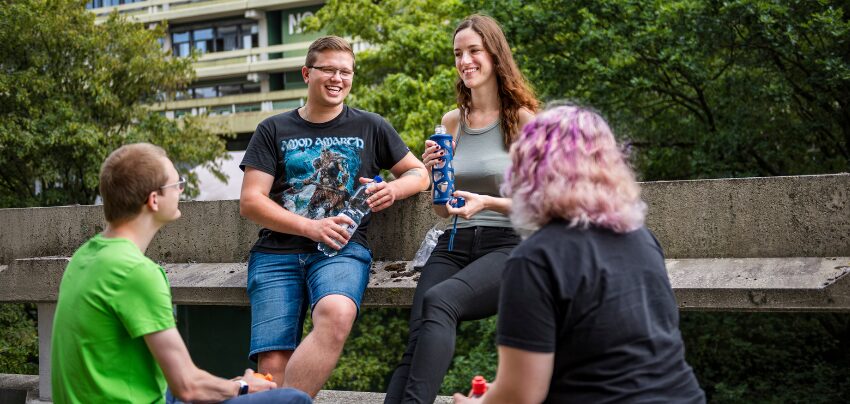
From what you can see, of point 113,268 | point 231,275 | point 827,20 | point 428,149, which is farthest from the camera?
point 827,20

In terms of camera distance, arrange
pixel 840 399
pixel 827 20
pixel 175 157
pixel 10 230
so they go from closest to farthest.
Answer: pixel 10 230, pixel 827 20, pixel 840 399, pixel 175 157

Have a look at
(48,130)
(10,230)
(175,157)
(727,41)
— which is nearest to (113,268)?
(10,230)

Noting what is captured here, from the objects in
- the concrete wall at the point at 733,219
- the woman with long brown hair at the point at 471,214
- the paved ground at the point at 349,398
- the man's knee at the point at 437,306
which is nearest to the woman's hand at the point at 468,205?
the woman with long brown hair at the point at 471,214

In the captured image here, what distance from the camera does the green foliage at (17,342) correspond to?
1362cm

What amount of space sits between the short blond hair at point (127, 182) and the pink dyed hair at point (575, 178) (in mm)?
1149

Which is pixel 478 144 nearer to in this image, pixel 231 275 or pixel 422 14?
pixel 231 275

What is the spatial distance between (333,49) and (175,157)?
→ 66.9 feet

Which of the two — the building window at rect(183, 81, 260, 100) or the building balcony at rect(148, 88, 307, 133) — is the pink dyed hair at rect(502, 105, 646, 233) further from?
the building window at rect(183, 81, 260, 100)

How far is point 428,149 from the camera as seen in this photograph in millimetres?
3846

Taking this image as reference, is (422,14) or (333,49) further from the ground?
(422,14)

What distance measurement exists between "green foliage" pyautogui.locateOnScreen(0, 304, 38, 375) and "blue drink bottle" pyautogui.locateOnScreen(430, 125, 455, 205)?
11.0m

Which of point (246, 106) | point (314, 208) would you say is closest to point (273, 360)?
point (314, 208)

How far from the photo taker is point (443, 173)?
3846 millimetres

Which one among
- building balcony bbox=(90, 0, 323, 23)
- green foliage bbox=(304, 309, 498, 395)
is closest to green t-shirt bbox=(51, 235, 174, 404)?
green foliage bbox=(304, 309, 498, 395)
